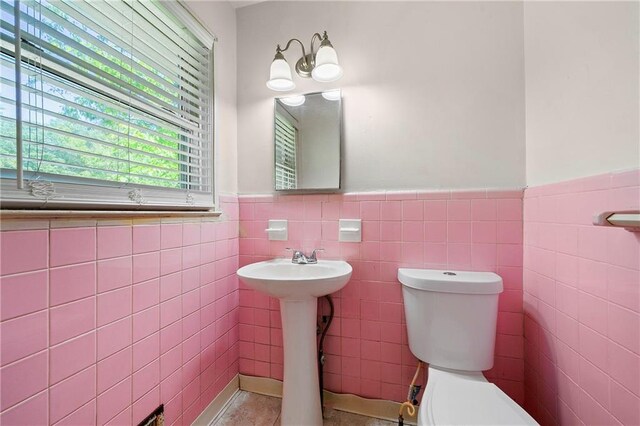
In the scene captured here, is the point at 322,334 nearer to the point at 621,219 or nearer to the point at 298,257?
the point at 298,257

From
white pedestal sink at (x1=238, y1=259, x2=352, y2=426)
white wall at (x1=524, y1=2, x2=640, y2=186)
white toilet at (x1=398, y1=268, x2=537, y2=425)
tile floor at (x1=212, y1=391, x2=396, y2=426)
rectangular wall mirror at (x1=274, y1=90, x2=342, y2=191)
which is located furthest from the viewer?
rectangular wall mirror at (x1=274, y1=90, x2=342, y2=191)

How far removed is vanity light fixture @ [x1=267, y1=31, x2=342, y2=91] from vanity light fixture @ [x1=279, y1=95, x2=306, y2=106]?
2.1 inches

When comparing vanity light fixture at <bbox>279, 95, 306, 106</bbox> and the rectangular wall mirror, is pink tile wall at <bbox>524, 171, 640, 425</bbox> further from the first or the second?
vanity light fixture at <bbox>279, 95, 306, 106</bbox>

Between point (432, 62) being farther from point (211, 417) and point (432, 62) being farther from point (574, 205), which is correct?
point (211, 417)

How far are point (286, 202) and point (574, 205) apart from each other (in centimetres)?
127

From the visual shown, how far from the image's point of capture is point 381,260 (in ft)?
4.50

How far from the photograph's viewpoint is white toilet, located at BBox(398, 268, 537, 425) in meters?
1.03

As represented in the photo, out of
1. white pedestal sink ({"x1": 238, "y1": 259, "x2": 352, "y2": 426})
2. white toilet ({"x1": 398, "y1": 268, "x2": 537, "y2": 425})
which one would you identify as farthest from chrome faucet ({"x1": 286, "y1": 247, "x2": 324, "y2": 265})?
white toilet ({"x1": 398, "y1": 268, "x2": 537, "y2": 425})

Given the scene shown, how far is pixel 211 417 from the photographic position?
134 centimetres

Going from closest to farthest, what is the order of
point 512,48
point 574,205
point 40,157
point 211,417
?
point 40,157
point 574,205
point 512,48
point 211,417

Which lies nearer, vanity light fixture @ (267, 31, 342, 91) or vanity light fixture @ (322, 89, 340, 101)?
vanity light fixture @ (267, 31, 342, 91)

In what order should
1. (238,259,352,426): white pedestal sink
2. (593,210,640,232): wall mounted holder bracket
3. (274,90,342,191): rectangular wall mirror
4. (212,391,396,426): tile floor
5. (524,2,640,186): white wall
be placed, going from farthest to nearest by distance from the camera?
(274,90,342,191): rectangular wall mirror, (212,391,396,426): tile floor, (238,259,352,426): white pedestal sink, (524,2,640,186): white wall, (593,210,640,232): wall mounted holder bracket

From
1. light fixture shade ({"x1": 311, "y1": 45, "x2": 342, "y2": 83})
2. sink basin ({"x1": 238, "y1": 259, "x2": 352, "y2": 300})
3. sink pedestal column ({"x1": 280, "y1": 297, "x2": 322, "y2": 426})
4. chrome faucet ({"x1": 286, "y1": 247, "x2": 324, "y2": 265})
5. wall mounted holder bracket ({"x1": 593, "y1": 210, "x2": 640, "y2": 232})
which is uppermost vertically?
light fixture shade ({"x1": 311, "y1": 45, "x2": 342, "y2": 83})

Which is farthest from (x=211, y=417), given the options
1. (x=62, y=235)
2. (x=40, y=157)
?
(x=40, y=157)
